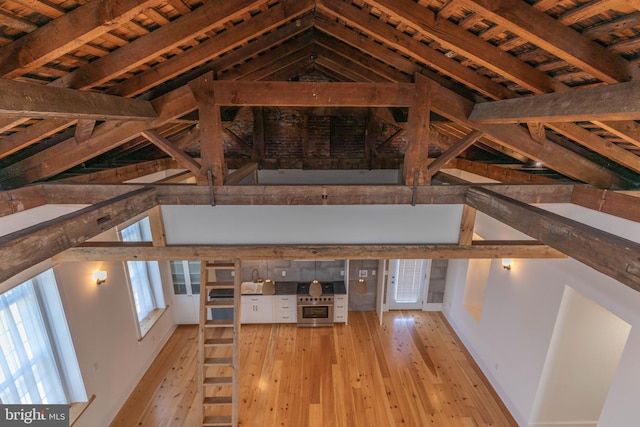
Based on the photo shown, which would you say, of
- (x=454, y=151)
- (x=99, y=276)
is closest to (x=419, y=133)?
(x=454, y=151)

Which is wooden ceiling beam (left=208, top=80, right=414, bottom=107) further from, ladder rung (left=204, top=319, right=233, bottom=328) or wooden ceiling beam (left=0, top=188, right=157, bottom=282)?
ladder rung (left=204, top=319, right=233, bottom=328)

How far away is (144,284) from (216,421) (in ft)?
9.99

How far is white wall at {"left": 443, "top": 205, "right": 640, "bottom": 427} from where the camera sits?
9.33ft

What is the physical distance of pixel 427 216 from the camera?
3629 mm

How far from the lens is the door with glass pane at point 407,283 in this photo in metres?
7.13

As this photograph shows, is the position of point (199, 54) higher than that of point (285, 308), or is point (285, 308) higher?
point (199, 54)

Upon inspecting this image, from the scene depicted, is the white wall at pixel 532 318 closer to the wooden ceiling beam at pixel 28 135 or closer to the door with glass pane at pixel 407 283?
the door with glass pane at pixel 407 283

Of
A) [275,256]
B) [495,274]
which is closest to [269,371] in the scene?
[275,256]

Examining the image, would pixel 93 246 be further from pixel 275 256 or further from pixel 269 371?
pixel 269 371

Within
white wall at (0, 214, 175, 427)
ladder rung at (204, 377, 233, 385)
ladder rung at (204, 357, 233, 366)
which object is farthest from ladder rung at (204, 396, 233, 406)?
white wall at (0, 214, 175, 427)

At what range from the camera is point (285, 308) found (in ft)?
22.0

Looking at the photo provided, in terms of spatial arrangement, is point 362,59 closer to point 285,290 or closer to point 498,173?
point 498,173

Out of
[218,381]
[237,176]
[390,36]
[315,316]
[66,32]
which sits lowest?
[315,316]

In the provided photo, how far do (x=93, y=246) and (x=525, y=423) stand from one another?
5.80 meters
